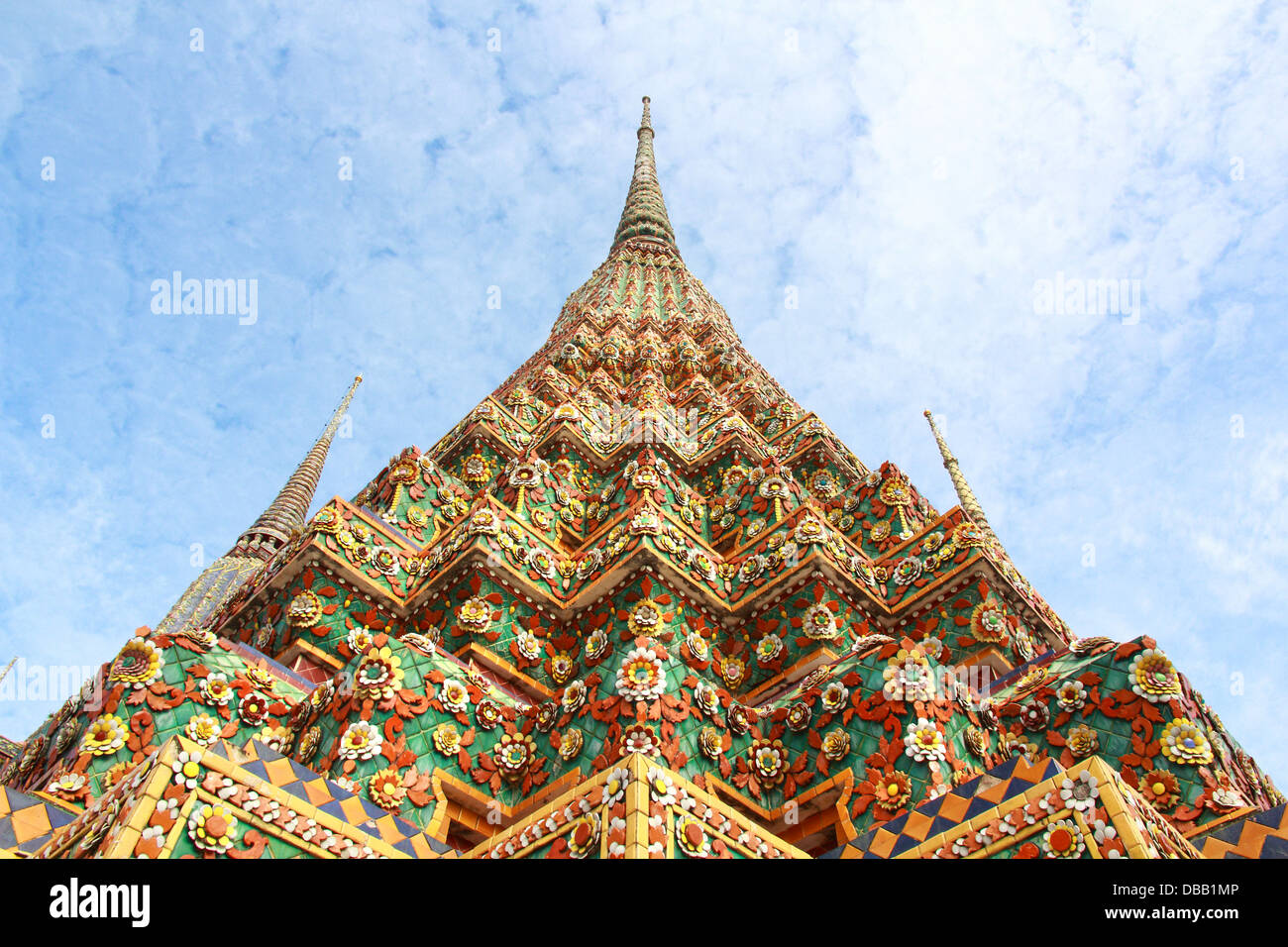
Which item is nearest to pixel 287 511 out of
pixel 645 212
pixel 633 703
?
pixel 645 212

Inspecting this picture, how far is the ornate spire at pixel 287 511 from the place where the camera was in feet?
71.2

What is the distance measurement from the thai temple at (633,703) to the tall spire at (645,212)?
19982 millimetres

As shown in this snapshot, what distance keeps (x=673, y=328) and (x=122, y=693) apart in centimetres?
1601

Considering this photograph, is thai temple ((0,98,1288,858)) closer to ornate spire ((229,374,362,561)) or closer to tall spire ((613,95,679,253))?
ornate spire ((229,374,362,561))

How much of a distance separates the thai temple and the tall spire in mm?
19982

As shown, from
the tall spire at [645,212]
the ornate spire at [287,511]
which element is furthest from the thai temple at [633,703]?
the tall spire at [645,212]

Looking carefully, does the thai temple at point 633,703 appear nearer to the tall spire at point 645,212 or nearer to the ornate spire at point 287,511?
the ornate spire at point 287,511

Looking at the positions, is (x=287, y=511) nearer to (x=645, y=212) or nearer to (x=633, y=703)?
(x=645, y=212)

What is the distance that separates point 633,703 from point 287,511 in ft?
64.4

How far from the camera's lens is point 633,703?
617cm
